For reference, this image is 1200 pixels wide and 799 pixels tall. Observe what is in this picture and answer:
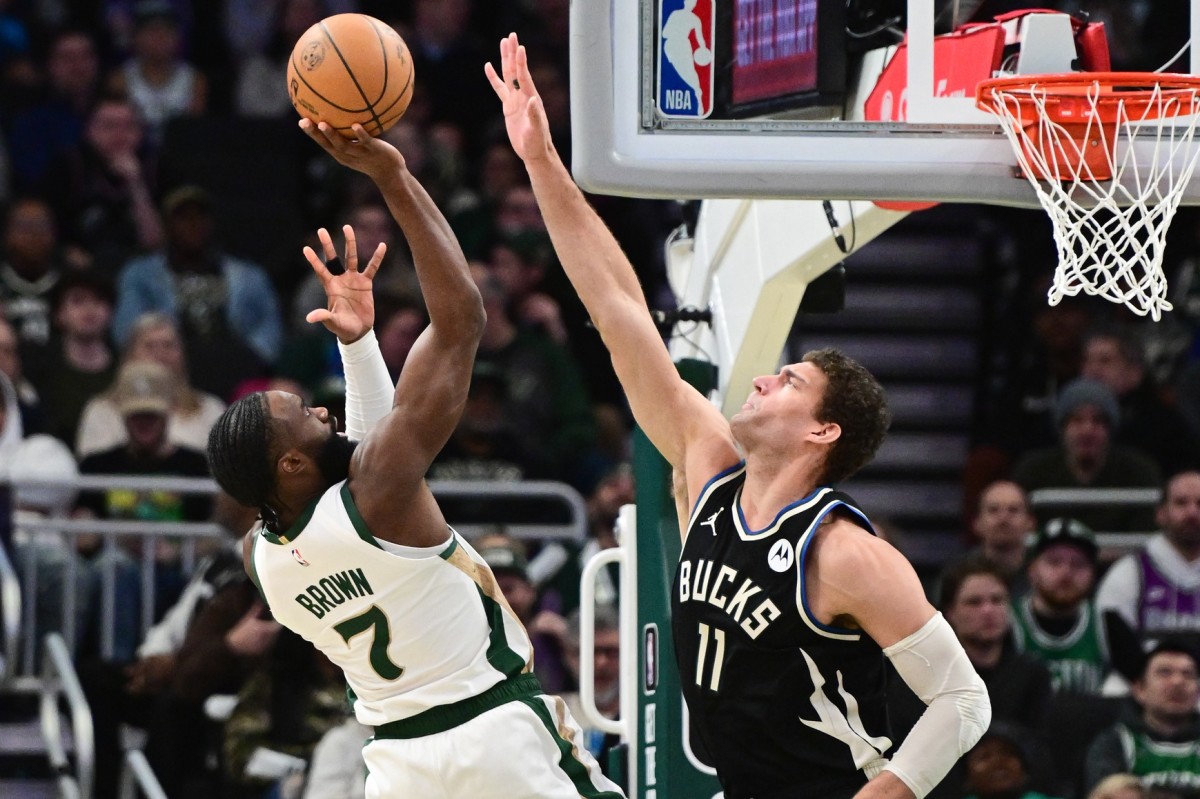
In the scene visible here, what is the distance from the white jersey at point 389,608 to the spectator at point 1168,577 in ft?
16.7

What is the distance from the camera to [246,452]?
4.83 meters

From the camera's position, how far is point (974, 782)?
824 cm

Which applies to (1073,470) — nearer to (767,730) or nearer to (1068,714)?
(1068,714)

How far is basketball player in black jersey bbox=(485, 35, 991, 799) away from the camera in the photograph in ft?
15.2

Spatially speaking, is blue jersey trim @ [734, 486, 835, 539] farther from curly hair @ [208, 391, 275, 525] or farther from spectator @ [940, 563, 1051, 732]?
spectator @ [940, 563, 1051, 732]

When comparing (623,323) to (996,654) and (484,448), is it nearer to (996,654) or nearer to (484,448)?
(996,654)

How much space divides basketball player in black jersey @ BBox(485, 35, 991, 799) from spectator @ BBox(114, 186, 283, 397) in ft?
19.3

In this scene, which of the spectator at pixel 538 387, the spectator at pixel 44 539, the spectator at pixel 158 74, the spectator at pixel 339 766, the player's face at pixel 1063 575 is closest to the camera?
the spectator at pixel 339 766

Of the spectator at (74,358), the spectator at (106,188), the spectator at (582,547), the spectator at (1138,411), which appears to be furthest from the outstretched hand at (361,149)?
the spectator at (106,188)

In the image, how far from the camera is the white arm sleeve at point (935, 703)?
4.59 m

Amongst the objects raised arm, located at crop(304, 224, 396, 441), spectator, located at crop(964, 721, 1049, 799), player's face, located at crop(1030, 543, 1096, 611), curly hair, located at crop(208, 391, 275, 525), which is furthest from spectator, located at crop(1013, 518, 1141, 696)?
curly hair, located at crop(208, 391, 275, 525)

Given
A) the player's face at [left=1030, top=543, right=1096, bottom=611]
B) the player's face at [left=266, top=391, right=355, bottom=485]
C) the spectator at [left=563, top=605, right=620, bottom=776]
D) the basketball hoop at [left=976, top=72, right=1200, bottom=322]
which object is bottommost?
the spectator at [left=563, top=605, right=620, bottom=776]

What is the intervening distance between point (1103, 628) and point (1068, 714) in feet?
2.03

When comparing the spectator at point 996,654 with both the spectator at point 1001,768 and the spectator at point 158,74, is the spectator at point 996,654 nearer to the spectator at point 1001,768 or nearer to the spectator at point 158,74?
the spectator at point 1001,768
